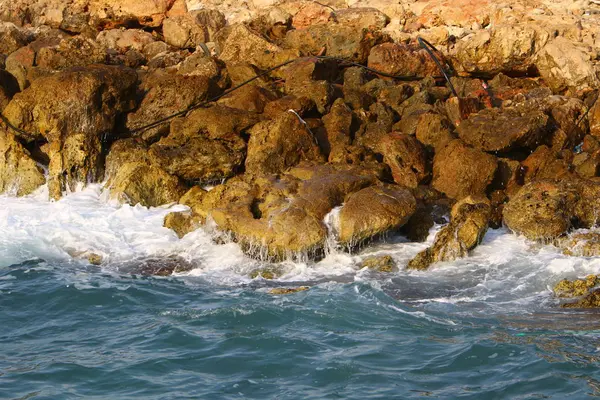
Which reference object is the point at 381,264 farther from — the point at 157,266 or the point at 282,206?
the point at 157,266

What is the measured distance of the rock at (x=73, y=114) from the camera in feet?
45.7

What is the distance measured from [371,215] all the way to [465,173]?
7.31 ft

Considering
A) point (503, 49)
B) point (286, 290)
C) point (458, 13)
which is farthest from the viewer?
point (458, 13)

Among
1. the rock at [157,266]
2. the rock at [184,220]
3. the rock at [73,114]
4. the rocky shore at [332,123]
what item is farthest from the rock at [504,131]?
the rock at [73,114]

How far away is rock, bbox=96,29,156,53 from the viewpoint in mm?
18953

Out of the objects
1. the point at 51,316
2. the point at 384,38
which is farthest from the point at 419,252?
the point at 384,38

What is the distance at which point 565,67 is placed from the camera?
1571cm

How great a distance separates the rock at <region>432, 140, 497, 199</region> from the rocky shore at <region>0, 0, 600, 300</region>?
2cm

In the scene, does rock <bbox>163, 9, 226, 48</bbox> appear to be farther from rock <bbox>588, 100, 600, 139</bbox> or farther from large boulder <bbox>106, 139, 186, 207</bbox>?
rock <bbox>588, 100, 600, 139</bbox>

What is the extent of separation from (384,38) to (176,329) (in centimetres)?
1012

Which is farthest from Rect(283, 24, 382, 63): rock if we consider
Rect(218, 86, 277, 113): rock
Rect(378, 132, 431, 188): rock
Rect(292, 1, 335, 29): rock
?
Rect(378, 132, 431, 188): rock

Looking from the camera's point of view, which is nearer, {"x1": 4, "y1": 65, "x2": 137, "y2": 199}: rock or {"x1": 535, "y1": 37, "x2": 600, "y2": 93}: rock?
{"x1": 4, "y1": 65, "x2": 137, "y2": 199}: rock

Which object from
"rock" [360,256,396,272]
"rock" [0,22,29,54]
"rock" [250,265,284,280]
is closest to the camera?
"rock" [250,265,284,280]

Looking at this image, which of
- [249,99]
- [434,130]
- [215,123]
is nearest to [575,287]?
[434,130]
